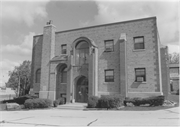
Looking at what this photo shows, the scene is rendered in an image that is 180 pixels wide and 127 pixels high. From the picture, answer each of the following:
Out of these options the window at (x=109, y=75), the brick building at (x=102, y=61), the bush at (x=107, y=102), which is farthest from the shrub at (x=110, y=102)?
the window at (x=109, y=75)

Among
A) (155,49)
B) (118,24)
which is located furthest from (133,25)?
(155,49)

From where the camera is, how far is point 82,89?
24688 millimetres

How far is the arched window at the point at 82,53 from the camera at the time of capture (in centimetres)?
2469

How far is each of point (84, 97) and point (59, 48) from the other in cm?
803

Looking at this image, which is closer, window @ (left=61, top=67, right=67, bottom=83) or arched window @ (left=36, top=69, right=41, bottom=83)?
window @ (left=61, top=67, right=67, bottom=83)

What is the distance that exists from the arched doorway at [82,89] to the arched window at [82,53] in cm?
207

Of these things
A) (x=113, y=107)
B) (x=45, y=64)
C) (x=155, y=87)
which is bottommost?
(x=113, y=107)

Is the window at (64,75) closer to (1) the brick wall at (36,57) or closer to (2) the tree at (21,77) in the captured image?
(1) the brick wall at (36,57)

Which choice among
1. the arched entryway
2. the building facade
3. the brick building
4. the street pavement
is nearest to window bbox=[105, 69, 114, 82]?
the brick building

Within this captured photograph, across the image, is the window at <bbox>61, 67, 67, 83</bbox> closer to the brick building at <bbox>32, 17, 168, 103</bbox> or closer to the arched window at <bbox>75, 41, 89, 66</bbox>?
the brick building at <bbox>32, 17, 168, 103</bbox>

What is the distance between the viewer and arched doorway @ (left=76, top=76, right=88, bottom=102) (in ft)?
80.1

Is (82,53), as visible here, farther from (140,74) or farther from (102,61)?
(140,74)

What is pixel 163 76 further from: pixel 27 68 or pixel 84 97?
pixel 27 68

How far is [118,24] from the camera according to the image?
24.0 metres
